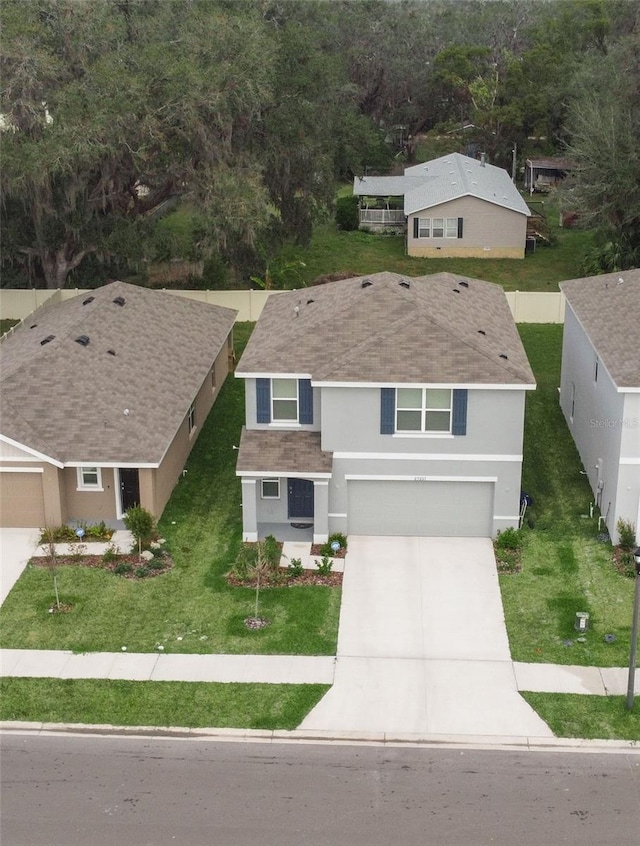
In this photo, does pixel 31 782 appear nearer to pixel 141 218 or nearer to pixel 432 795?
pixel 432 795

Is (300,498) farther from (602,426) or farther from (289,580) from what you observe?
(602,426)

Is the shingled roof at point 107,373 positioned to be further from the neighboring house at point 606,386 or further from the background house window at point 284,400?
the neighboring house at point 606,386

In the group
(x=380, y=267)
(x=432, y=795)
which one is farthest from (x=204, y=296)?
(x=432, y=795)

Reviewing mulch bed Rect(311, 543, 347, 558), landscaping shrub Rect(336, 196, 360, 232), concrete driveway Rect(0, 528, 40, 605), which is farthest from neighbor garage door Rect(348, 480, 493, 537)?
landscaping shrub Rect(336, 196, 360, 232)

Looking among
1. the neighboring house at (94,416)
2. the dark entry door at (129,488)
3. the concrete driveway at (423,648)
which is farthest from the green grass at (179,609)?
the neighboring house at (94,416)

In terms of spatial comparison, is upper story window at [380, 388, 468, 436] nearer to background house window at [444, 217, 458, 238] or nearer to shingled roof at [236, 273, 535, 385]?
shingled roof at [236, 273, 535, 385]
